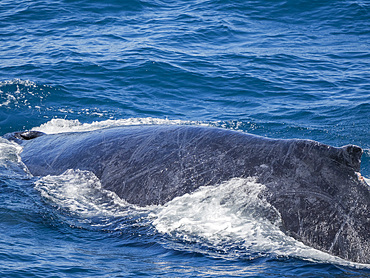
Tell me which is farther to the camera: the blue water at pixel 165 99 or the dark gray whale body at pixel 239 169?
the blue water at pixel 165 99

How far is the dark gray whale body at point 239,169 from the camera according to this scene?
225 inches

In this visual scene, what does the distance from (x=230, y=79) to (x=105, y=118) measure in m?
5.16

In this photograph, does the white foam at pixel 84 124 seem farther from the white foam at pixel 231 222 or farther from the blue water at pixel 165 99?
the white foam at pixel 231 222

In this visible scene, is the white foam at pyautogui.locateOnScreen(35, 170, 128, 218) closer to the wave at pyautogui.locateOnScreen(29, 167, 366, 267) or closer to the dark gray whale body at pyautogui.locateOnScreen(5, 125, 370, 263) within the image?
the wave at pyautogui.locateOnScreen(29, 167, 366, 267)

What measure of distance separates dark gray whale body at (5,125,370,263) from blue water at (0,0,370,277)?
0.70 ft

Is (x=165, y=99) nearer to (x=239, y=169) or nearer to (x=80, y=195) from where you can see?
(x=80, y=195)

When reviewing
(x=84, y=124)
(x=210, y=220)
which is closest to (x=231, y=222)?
(x=210, y=220)

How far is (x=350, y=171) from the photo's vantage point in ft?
19.0

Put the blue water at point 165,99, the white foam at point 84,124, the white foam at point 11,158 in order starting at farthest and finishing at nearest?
1. the white foam at point 84,124
2. the white foam at point 11,158
3. the blue water at point 165,99

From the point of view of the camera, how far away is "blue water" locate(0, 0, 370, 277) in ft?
20.1

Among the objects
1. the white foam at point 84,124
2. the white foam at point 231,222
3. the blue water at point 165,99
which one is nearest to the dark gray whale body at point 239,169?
the white foam at point 231,222

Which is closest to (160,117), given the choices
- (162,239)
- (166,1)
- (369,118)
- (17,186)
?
(369,118)

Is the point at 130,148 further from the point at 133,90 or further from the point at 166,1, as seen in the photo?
the point at 166,1

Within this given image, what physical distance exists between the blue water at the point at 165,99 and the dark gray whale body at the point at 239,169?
0.21m
